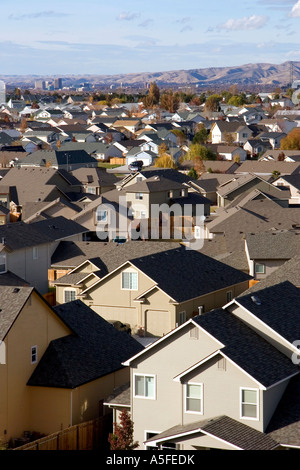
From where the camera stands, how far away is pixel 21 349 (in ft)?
83.3

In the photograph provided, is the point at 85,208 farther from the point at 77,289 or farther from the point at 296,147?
the point at 296,147

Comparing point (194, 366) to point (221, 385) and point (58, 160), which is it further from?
point (58, 160)

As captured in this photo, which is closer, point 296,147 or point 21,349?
point 21,349

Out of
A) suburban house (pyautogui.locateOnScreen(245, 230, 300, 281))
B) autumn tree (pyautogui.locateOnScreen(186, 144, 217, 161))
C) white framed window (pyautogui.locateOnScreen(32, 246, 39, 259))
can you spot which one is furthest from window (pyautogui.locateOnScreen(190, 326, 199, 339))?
autumn tree (pyautogui.locateOnScreen(186, 144, 217, 161))

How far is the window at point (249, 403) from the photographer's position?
2136cm

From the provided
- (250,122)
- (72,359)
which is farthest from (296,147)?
(72,359)

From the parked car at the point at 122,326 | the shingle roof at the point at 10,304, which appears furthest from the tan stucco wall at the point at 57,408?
the parked car at the point at 122,326

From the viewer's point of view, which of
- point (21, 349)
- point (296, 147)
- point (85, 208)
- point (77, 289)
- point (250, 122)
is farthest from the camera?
point (250, 122)

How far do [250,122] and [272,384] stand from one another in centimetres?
15706

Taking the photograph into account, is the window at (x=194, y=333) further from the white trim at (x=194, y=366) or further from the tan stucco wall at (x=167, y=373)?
the white trim at (x=194, y=366)

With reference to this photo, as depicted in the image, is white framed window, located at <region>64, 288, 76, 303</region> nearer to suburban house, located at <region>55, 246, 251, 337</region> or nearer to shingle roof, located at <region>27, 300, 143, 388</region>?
suburban house, located at <region>55, 246, 251, 337</region>

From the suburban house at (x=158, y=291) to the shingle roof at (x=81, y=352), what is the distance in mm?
7040

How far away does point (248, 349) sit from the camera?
22.5 m

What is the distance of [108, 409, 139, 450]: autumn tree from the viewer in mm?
22188
